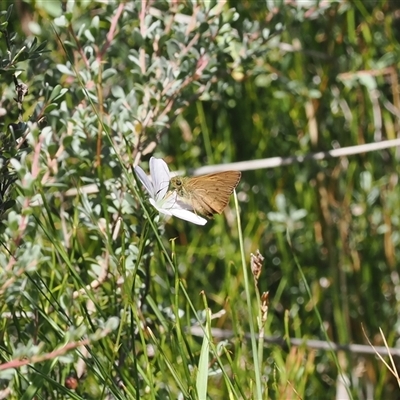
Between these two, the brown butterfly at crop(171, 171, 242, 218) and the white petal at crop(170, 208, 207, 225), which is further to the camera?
the brown butterfly at crop(171, 171, 242, 218)

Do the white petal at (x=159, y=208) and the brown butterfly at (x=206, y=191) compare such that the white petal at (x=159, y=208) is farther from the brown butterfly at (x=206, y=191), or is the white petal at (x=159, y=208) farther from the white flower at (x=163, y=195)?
the brown butterfly at (x=206, y=191)

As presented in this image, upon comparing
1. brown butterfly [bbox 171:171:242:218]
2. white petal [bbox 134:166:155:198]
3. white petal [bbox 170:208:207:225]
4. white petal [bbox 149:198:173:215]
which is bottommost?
brown butterfly [bbox 171:171:242:218]

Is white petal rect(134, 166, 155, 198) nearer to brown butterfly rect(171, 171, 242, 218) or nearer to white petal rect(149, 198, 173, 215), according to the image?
white petal rect(149, 198, 173, 215)

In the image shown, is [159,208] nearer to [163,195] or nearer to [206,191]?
[163,195]

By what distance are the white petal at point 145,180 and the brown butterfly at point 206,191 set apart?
0.55ft

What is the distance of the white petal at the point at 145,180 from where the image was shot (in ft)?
2.79

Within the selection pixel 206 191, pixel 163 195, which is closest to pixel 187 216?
pixel 163 195

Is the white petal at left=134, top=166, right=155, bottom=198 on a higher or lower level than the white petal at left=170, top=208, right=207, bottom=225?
higher

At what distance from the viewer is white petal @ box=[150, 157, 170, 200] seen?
0.94 metres

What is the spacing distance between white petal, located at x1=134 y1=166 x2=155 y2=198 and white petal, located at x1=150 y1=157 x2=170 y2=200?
0.02 m

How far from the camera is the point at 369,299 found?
5.96ft

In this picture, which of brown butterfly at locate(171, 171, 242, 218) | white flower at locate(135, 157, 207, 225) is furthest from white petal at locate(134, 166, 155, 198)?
brown butterfly at locate(171, 171, 242, 218)

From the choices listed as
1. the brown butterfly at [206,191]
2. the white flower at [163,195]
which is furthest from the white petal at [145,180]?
the brown butterfly at [206,191]

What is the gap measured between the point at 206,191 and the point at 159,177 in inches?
6.7
